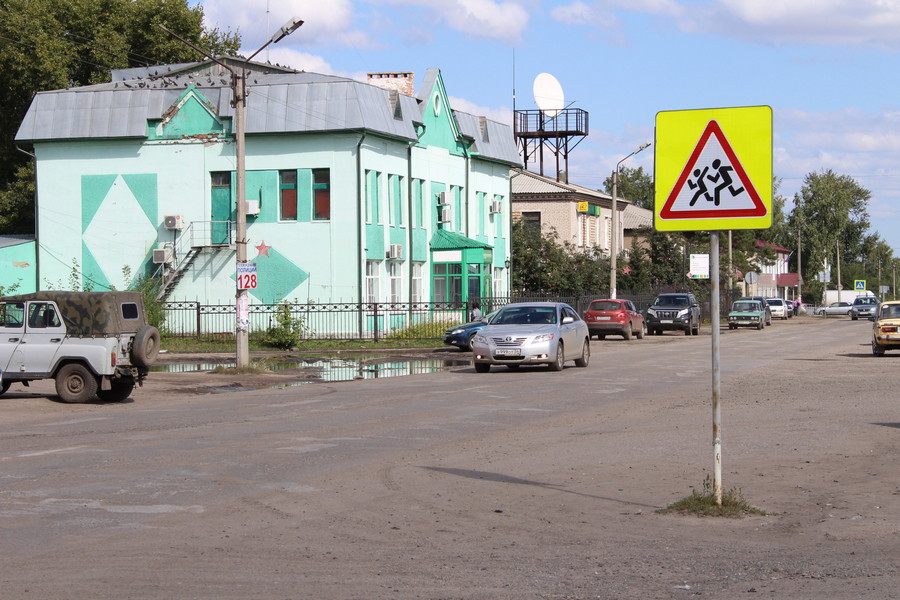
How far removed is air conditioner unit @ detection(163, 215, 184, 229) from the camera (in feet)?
138

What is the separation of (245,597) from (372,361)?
2628 centimetres

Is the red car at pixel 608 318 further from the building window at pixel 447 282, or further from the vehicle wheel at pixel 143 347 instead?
the vehicle wheel at pixel 143 347

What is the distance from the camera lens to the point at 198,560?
7430 mm

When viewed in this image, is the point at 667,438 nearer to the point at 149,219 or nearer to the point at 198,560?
the point at 198,560

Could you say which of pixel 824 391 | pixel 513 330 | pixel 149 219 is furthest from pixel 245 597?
pixel 149 219

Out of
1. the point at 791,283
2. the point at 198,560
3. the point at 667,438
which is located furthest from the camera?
the point at 791,283

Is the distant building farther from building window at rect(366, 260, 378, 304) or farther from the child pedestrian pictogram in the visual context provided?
the child pedestrian pictogram

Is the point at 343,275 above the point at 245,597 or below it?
above

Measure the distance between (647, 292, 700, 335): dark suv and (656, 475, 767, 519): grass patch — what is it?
42.6m

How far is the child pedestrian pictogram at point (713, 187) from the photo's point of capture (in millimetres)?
8727

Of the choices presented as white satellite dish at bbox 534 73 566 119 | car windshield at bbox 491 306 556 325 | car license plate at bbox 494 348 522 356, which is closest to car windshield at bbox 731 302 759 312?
white satellite dish at bbox 534 73 566 119

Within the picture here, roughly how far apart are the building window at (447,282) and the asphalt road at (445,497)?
91.4ft

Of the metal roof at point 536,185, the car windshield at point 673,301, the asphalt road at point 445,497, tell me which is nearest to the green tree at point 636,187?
the metal roof at point 536,185

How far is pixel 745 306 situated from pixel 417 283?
23625 millimetres
